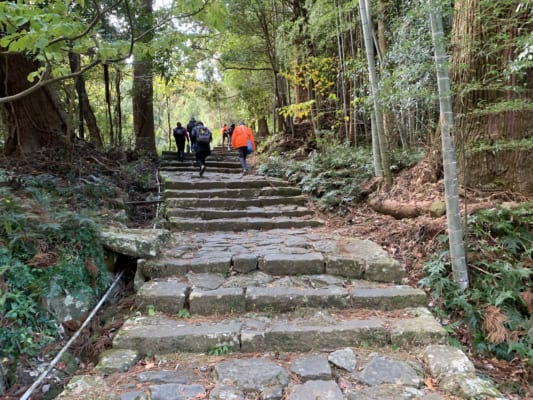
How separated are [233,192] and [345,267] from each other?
3499 millimetres

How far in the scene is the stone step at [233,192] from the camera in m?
6.55

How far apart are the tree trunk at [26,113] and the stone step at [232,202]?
8.81 ft

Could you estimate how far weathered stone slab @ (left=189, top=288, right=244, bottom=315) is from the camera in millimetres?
3205

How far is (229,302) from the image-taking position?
3.23m

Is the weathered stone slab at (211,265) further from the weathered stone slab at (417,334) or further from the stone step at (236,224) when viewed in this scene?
the weathered stone slab at (417,334)

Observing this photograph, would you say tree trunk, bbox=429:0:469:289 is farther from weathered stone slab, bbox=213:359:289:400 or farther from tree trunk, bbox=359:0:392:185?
weathered stone slab, bbox=213:359:289:400

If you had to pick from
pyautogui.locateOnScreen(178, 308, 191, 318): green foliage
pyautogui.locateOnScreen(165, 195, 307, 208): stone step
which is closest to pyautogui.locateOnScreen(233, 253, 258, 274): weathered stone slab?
pyautogui.locateOnScreen(178, 308, 191, 318): green foliage

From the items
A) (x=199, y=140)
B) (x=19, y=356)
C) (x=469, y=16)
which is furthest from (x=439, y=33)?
(x=199, y=140)

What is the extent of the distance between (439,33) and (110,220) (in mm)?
4262

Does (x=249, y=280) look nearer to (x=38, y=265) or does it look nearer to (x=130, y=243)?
(x=130, y=243)

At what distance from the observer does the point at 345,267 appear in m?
3.81

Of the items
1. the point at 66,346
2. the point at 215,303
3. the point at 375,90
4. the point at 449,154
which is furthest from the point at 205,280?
the point at 375,90

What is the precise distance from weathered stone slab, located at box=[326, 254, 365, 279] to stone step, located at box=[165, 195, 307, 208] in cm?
286

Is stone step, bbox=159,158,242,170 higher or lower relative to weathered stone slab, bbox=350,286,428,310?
higher
